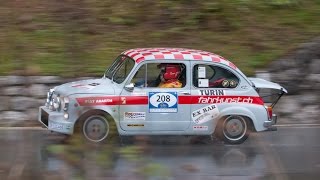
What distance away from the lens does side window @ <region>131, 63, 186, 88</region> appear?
34.7ft

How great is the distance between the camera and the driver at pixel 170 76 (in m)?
10.6

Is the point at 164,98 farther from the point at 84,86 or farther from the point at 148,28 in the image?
the point at 148,28

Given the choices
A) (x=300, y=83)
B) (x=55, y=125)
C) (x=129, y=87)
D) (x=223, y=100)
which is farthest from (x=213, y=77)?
(x=300, y=83)

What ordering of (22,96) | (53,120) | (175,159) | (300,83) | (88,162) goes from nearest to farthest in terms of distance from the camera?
1. (88,162)
2. (175,159)
3. (53,120)
4. (22,96)
5. (300,83)

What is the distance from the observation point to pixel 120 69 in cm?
1104

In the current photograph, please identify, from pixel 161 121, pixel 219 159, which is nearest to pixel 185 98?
pixel 161 121

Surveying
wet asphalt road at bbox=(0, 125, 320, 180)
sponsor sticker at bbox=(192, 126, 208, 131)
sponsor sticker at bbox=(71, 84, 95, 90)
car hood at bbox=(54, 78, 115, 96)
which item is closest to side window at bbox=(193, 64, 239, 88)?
sponsor sticker at bbox=(192, 126, 208, 131)

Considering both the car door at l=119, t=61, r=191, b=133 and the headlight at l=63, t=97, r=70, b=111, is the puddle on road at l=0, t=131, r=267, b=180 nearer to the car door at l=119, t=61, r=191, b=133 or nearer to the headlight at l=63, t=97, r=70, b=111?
the headlight at l=63, t=97, r=70, b=111

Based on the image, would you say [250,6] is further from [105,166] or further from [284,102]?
[105,166]

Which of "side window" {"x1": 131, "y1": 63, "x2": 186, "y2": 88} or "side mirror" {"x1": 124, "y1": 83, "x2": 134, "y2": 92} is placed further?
"side window" {"x1": 131, "y1": 63, "x2": 186, "y2": 88}

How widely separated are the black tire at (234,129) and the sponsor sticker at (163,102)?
878 mm

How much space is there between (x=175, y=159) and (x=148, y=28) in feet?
28.1

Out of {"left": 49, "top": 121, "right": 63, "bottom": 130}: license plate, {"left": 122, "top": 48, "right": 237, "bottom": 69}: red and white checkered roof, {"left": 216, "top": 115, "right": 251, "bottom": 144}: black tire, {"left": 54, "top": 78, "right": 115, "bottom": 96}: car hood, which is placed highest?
{"left": 122, "top": 48, "right": 237, "bottom": 69}: red and white checkered roof

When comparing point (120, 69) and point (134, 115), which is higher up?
point (120, 69)
